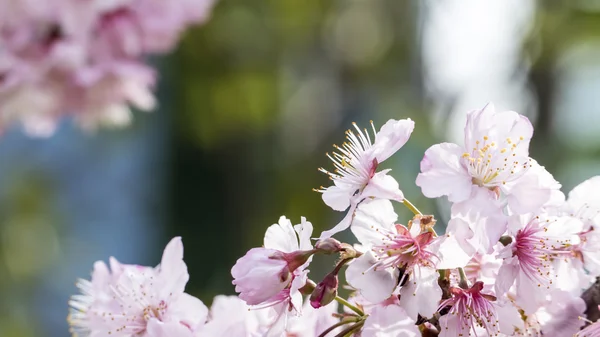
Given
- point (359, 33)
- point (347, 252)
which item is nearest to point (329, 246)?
point (347, 252)

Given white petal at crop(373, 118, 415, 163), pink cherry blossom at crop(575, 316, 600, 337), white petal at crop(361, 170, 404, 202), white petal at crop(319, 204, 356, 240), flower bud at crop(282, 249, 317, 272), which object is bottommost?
pink cherry blossom at crop(575, 316, 600, 337)

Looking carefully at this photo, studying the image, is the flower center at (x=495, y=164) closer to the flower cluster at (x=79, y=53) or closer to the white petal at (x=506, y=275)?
the white petal at (x=506, y=275)

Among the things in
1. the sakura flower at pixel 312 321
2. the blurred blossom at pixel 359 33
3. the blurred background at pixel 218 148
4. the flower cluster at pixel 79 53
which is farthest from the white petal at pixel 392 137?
the blurred blossom at pixel 359 33

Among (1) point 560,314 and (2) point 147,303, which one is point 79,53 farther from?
(1) point 560,314

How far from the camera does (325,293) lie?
0.43 m

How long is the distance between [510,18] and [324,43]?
95 centimetres

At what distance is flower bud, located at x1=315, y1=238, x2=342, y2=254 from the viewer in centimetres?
42

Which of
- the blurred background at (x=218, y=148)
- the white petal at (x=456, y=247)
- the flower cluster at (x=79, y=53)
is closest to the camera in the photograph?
the white petal at (x=456, y=247)

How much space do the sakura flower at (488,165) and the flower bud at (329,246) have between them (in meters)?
0.06

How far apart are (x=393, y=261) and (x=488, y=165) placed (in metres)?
0.08

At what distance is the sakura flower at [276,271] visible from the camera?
0.42m

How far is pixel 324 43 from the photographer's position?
330 cm

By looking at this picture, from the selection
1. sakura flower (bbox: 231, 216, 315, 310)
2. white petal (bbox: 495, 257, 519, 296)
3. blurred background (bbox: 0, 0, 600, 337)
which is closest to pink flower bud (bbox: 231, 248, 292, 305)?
sakura flower (bbox: 231, 216, 315, 310)

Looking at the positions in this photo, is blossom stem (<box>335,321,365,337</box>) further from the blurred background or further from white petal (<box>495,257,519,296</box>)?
the blurred background
